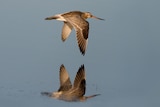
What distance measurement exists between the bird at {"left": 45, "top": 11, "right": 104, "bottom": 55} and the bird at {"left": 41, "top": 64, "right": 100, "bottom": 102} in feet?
2.68

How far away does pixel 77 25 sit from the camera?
9.30m

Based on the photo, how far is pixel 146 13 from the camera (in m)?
10.1

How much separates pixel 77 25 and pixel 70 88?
1893mm

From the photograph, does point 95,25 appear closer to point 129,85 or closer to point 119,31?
point 119,31

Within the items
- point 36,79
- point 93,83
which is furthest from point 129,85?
point 36,79

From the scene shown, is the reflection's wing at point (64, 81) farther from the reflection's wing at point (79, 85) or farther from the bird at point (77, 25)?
the bird at point (77, 25)

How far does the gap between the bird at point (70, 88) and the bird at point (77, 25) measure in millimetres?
818

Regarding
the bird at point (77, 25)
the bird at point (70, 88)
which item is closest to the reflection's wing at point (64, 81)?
the bird at point (70, 88)

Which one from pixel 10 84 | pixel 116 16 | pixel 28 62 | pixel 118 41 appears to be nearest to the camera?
pixel 10 84

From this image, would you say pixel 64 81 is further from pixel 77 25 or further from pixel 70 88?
pixel 77 25

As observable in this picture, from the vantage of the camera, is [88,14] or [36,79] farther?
[88,14]

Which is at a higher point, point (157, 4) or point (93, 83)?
point (157, 4)

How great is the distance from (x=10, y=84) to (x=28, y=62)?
91cm

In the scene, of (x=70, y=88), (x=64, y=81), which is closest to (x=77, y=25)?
(x=64, y=81)
